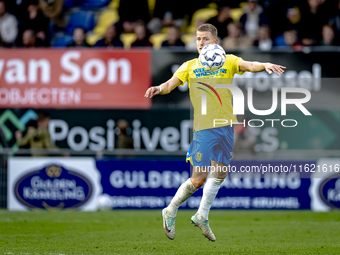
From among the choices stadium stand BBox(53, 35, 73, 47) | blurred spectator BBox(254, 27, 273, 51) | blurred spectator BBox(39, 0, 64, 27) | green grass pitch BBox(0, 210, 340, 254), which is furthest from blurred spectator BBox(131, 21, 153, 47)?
green grass pitch BBox(0, 210, 340, 254)

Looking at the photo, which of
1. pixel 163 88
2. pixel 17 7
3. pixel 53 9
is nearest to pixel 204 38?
pixel 163 88

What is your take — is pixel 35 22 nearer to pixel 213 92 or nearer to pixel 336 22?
pixel 336 22

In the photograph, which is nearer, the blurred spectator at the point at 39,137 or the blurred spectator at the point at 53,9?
the blurred spectator at the point at 39,137

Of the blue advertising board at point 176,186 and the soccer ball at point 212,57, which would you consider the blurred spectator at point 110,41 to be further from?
the soccer ball at point 212,57

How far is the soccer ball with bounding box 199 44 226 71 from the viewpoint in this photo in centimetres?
577

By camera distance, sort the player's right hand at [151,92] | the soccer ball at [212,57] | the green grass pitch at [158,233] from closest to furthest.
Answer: the player's right hand at [151,92] < the soccer ball at [212,57] < the green grass pitch at [158,233]

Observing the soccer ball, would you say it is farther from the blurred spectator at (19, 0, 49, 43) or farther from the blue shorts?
the blurred spectator at (19, 0, 49, 43)

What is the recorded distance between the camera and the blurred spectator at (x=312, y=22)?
12016 mm

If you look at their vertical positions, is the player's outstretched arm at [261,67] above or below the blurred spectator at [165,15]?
below

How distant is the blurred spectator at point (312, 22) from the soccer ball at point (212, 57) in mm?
6437

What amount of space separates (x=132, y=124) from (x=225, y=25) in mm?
3103

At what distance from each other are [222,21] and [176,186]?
13.3 ft

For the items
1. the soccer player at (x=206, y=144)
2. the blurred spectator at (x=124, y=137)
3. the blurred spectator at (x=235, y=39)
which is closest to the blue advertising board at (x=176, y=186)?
the blurred spectator at (x=124, y=137)

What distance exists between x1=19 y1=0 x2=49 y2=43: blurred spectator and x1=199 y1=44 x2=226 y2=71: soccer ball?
7373mm
